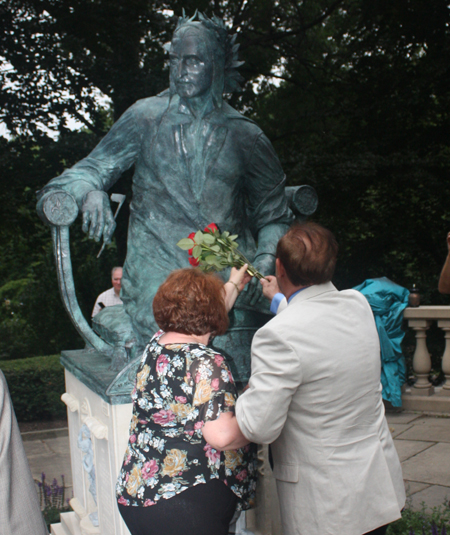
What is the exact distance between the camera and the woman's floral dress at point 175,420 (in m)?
2.01

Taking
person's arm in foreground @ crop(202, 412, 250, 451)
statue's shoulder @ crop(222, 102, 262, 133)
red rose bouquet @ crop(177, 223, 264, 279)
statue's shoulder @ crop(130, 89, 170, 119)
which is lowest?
person's arm in foreground @ crop(202, 412, 250, 451)

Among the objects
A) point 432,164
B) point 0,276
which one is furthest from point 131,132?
point 0,276

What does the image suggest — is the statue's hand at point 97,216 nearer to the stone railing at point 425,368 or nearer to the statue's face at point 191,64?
the statue's face at point 191,64

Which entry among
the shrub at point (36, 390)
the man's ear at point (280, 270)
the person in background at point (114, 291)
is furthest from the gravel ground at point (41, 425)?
the man's ear at point (280, 270)

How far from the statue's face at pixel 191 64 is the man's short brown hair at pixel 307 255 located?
1316 millimetres

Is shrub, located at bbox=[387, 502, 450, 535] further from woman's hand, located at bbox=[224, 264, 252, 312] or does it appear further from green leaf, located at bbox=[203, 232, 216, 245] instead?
green leaf, located at bbox=[203, 232, 216, 245]

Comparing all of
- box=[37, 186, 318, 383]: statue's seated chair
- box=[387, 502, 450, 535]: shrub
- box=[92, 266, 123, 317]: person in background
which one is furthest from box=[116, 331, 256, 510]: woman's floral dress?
box=[92, 266, 123, 317]: person in background

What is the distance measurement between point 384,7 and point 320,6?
6.94 feet

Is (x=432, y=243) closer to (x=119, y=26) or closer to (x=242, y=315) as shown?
(x=119, y=26)

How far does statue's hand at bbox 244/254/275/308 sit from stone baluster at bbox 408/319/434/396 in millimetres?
4003

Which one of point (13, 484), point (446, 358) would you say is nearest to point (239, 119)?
point (13, 484)

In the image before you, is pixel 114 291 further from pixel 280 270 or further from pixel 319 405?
pixel 319 405

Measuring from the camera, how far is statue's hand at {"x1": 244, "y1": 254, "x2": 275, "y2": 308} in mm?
3072

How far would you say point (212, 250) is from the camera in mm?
2654
